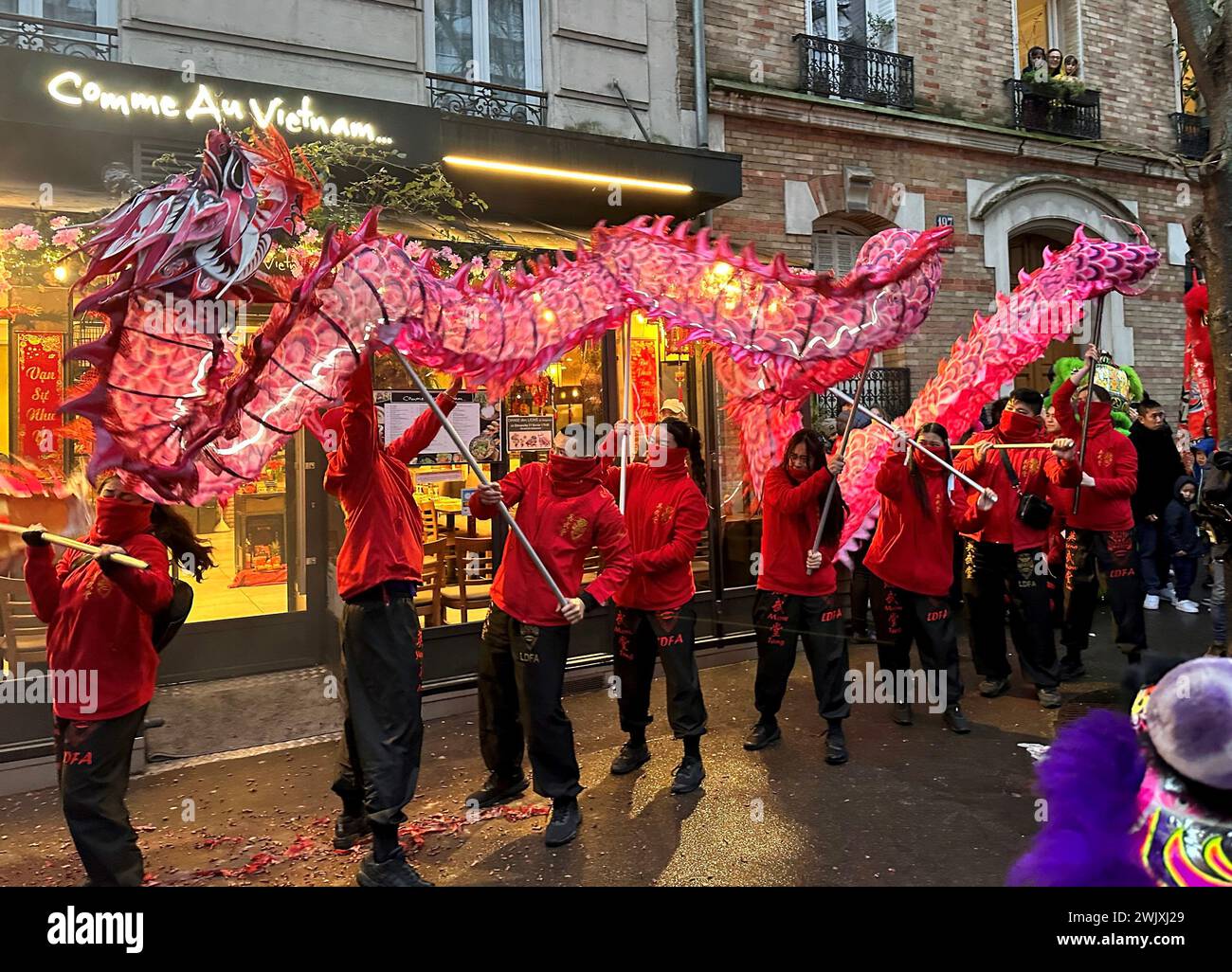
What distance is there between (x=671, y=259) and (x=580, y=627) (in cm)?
397

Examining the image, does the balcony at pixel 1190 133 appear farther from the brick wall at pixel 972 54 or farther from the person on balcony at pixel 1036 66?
the person on balcony at pixel 1036 66

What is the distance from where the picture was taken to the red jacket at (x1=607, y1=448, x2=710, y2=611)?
188 inches

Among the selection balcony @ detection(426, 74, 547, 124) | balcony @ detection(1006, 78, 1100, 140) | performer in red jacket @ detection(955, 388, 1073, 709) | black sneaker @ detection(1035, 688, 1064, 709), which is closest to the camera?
black sneaker @ detection(1035, 688, 1064, 709)

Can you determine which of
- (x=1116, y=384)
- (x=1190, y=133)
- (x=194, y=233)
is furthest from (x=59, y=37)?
(x=1190, y=133)

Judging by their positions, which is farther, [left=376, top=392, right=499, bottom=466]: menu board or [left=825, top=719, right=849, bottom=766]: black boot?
[left=376, top=392, right=499, bottom=466]: menu board

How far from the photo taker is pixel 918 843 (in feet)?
13.0

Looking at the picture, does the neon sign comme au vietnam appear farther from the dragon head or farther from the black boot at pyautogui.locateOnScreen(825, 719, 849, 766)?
the black boot at pyautogui.locateOnScreen(825, 719, 849, 766)

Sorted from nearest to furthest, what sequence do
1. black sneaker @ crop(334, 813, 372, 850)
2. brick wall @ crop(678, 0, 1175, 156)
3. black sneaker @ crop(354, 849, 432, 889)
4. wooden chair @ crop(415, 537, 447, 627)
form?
black sneaker @ crop(354, 849, 432, 889) < black sneaker @ crop(334, 813, 372, 850) < wooden chair @ crop(415, 537, 447, 627) < brick wall @ crop(678, 0, 1175, 156)

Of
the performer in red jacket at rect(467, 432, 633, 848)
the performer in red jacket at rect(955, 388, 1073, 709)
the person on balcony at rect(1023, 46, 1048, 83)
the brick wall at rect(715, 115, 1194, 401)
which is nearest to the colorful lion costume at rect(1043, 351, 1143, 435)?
the brick wall at rect(715, 115, 1194, 401)

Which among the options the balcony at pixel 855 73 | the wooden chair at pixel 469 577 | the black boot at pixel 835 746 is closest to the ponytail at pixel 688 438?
the black boot at pixel 835 746

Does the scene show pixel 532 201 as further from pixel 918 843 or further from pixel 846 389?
pixel 918 843

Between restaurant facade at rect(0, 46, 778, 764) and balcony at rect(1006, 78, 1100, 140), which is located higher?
balcony at rect(1006, 78, 1100, 140)

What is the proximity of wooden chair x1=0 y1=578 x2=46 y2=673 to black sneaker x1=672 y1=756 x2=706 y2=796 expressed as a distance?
379cm

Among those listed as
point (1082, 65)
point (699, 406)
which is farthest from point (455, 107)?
point (1082, 65)
